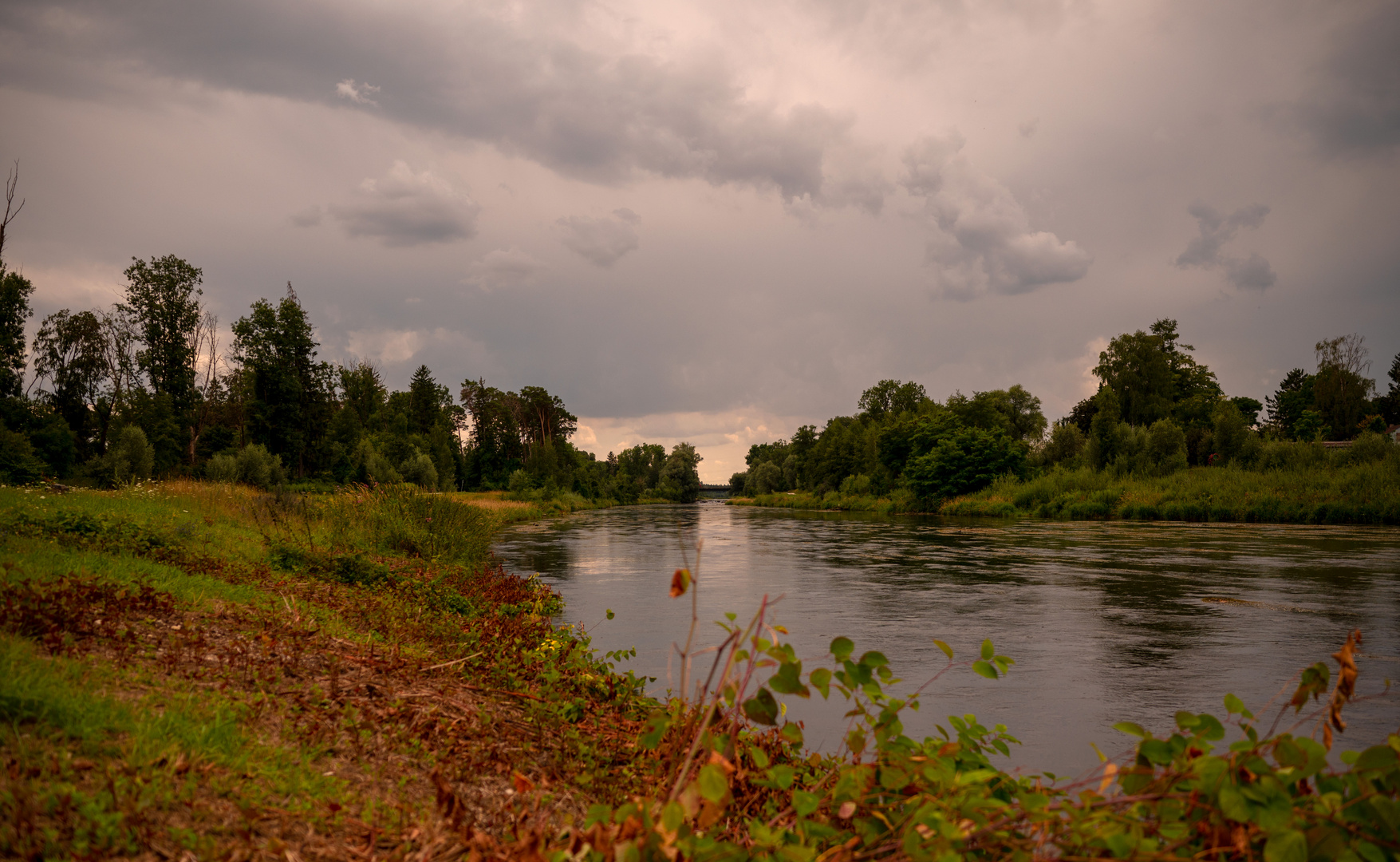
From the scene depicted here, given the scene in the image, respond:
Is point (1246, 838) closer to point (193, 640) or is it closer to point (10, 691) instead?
point (10, 691)

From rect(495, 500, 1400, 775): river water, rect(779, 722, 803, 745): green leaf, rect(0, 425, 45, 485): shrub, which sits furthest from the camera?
rect(0, 425, 45, 485): shrub

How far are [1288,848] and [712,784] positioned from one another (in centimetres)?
173

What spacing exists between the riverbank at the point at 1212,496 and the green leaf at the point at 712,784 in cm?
3634

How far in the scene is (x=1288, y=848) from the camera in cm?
217

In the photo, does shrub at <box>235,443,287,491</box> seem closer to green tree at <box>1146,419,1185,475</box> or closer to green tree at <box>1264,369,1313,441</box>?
green tree at <box>1146,419,1185,475</box>

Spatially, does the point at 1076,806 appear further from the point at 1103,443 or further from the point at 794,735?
the point at 1103,443

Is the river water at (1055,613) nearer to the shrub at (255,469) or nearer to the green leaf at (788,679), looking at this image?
the green leaf at (788,679)

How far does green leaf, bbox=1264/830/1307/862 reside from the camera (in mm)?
2141

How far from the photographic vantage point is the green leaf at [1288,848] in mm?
2141

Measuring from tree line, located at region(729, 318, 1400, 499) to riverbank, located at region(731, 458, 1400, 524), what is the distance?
2.49m

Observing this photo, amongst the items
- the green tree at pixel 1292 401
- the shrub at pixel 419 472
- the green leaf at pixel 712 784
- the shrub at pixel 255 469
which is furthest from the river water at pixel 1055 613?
the green tree at pixel 1292 401

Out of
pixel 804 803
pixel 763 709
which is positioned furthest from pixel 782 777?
pixel 763 709

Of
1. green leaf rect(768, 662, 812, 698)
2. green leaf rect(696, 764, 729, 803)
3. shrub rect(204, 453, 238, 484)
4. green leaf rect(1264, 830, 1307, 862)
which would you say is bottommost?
green leaf rect(1264, 830, 1307, 862)

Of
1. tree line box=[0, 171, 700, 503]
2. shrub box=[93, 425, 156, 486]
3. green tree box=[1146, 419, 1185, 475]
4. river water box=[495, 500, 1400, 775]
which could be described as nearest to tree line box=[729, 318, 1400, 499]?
green tree box=[1146, 419, 1185, 475]
